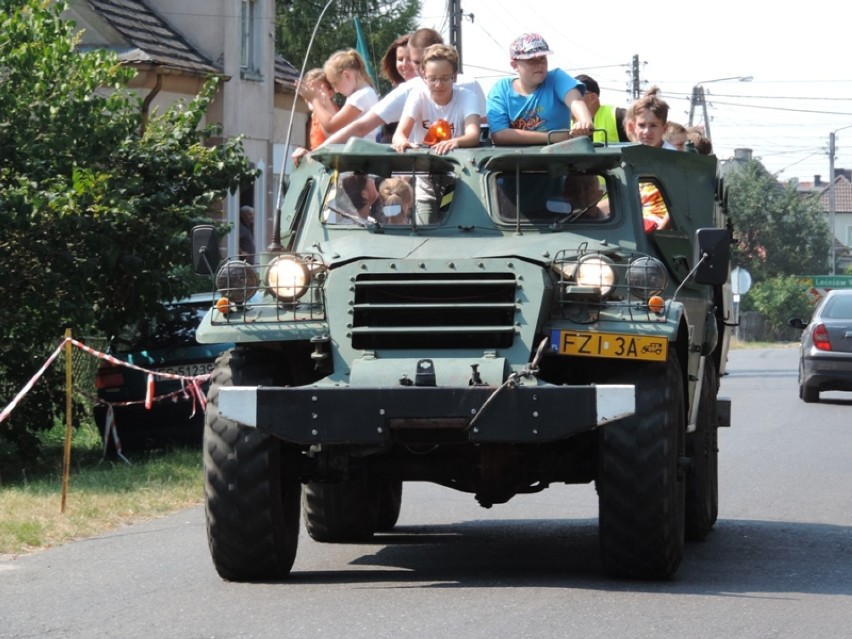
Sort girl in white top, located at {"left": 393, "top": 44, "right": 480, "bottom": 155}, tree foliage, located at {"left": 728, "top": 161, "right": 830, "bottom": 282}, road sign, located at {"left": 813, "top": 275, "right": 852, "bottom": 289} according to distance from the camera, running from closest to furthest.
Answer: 1. girl in white top, located at {"left": 393, "top": 44, "right": 480, "bottom": 155}
2. road sign, located at {"left": 813, "top": 275, "right": 852, "bottom": 289}
3. tree foliage, located at {"left": 728, "top": 161, "right": 830, "bottom": 282}

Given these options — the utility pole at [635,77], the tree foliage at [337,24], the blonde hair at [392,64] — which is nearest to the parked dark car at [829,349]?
the blonde hair at [392,64]

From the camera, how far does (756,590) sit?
8289mm

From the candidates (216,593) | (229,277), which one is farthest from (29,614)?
(229,277)

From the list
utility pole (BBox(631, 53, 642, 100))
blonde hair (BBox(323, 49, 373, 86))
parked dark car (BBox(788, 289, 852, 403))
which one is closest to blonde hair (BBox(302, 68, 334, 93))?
blonde hair (BBox(323, 49, 373, 86))

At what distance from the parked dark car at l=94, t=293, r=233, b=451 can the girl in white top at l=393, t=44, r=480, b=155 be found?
17.5 feet

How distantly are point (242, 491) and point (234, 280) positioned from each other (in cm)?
108

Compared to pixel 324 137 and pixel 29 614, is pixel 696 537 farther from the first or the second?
pixel 29 614

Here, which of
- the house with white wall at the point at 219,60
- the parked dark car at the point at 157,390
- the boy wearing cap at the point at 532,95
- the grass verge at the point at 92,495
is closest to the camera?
the boy wearing cap at the point at 532,95

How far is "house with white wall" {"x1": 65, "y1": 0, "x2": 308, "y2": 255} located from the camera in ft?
93.9

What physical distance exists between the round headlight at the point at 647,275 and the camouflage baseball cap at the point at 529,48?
6.83ft

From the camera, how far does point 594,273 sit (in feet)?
27.9

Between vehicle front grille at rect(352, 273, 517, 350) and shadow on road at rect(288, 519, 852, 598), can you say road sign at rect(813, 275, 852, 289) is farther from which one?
vehicle front grille at rect(352, 273, 517, 350)

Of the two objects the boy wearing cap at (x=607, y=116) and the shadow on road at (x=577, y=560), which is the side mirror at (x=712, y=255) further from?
the boy wearing cap at (x=607, y=116)

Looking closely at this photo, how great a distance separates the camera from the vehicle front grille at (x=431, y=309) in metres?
8.30
